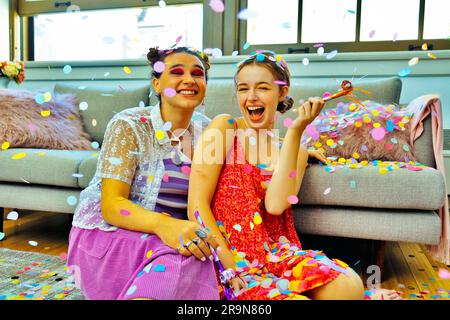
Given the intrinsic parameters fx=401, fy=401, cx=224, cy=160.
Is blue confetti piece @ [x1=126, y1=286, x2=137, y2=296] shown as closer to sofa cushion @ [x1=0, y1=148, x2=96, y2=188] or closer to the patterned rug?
the patterned rug

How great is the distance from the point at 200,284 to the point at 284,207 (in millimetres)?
355

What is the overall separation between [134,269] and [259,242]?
1.11ft

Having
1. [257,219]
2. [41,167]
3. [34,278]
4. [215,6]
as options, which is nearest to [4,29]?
[215,6]

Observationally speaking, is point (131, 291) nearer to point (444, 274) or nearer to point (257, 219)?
point (257, 219)

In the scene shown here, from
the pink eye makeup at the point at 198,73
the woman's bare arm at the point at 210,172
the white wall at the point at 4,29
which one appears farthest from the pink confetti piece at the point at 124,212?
the white wall at the point at 4,29

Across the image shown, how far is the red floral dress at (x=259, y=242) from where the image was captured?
945 mm

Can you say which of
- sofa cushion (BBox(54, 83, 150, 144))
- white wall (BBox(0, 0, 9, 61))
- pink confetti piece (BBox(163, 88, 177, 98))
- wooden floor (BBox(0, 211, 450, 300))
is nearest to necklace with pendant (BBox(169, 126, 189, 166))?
pink confetti piece (BBox(163, 88, 177, 98))

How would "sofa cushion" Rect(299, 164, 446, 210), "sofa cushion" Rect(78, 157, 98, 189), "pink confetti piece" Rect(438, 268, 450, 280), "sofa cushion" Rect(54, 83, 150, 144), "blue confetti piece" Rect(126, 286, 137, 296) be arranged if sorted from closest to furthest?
"blue confetti piece" Rect(126, 286, 137, 296) < "sofa cushion" Rect(299, 164, 446, 210) < "pink confetti piece" Rect(438, 268, 450, 280) < "sofa cushion" Rect(78, 157, 98, 189) < "sofa cushion" Rect(54, 83, 150, 144)

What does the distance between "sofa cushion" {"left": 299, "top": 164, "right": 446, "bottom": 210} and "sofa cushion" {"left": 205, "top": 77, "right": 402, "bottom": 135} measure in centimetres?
61

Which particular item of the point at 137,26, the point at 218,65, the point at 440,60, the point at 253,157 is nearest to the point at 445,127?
the point at 440,60

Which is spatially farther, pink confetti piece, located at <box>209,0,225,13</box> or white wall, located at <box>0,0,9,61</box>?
white wall, located at <box>0,0,9,61</box>

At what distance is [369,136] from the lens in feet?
5.80

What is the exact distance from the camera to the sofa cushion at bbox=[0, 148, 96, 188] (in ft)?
6.26

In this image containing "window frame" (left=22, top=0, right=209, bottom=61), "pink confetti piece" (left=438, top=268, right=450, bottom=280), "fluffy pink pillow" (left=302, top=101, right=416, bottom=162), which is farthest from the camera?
"window frame" (left=22, top=0, right=209, bottom=61)
